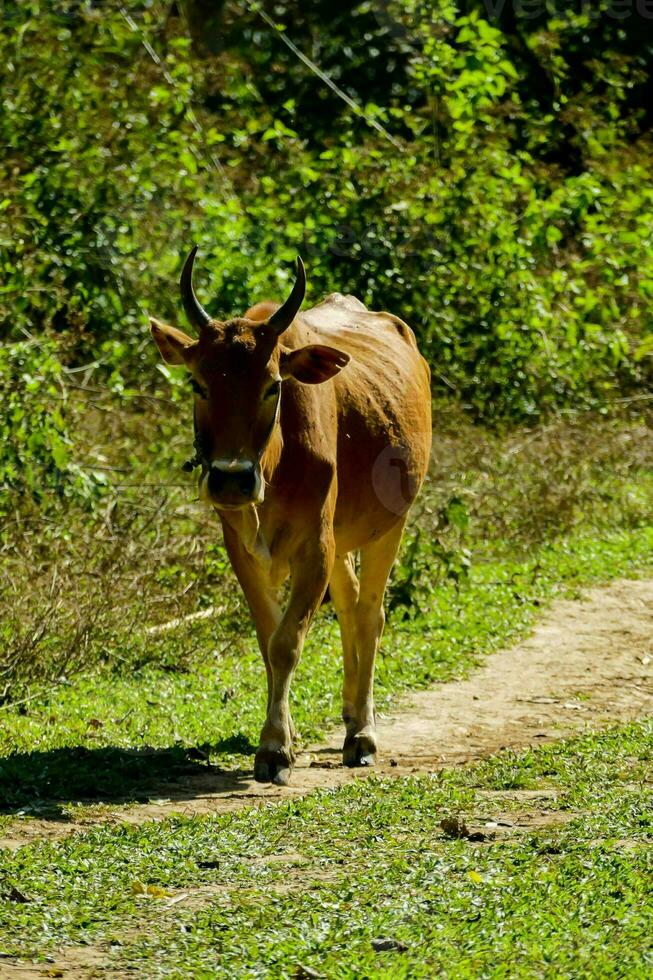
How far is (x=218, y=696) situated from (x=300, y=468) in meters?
1.75

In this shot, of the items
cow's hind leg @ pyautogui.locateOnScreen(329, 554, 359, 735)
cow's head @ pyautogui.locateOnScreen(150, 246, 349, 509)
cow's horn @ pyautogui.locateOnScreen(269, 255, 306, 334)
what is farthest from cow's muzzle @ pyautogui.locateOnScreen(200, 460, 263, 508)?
cow's hind leg @ pyautogui.locateOnScreen(329, 554, 359, 735)

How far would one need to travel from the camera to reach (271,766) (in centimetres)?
692

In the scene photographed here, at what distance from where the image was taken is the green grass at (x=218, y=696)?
22.6 feet

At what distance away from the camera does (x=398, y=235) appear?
14.4 m

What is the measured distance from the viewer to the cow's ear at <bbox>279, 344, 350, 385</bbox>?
6.93 metres

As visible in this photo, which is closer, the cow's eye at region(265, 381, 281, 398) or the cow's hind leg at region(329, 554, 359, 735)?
the cow's eye at region(265, 381, 281, 398)

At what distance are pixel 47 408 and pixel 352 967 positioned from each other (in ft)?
21.0

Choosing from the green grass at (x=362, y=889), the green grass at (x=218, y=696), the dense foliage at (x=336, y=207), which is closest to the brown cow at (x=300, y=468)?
the green grass at (x=218, y=696)

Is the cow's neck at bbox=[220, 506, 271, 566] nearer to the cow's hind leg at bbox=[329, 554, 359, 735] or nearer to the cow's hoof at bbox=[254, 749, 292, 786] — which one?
the cow's hoof at bbox=[254, 749, 292, 786]

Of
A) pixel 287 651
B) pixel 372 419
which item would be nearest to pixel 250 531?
pixel 287 651

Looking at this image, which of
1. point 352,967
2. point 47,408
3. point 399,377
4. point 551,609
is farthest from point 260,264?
point 352,967

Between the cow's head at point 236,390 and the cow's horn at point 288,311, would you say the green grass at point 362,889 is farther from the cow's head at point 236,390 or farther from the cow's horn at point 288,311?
the cow's horn at point 288,311

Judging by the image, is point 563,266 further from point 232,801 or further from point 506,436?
point 232,801

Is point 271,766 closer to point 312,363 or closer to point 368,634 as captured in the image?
point 368,634
